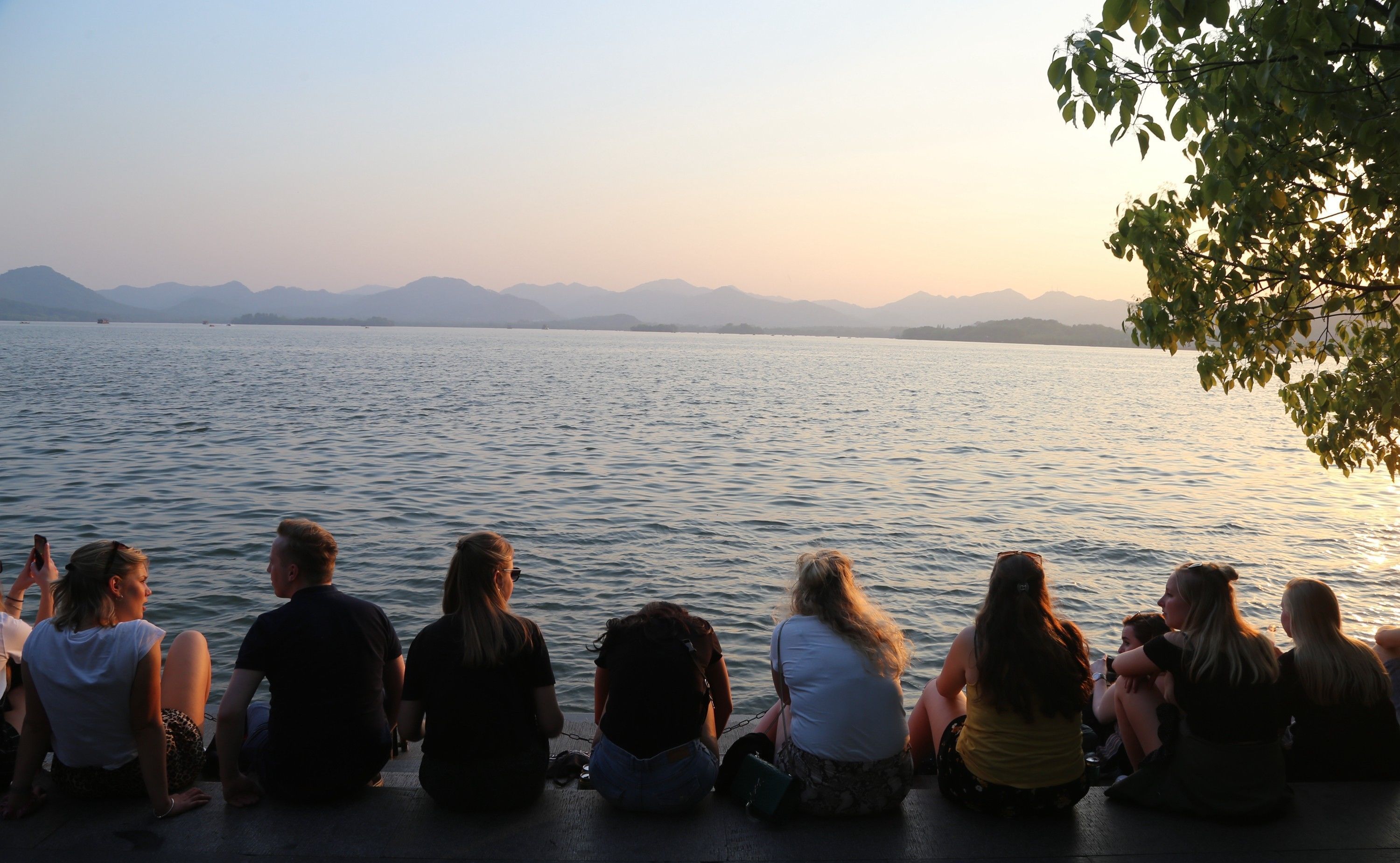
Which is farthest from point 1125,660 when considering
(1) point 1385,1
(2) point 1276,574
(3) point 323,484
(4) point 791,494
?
(3) point 323,484

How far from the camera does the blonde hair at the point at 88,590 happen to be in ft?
15.0

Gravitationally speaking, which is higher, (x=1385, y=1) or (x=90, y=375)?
(x=1385, y=1)

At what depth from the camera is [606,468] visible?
24172 millimetres

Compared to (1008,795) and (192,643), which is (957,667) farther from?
(192,643)

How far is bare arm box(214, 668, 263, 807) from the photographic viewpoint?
4.64 m

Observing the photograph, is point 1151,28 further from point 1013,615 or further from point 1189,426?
point 1189,426

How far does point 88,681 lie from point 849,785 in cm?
362

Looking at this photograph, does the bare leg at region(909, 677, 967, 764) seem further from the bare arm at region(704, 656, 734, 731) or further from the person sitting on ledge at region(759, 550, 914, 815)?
the bare arm at region(704, 656, 734, 731)

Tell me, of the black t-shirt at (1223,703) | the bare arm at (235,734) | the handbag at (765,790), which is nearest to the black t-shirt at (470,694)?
the bare arm at (235,734)

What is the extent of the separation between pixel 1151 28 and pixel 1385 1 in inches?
39.0

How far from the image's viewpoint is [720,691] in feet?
17.5

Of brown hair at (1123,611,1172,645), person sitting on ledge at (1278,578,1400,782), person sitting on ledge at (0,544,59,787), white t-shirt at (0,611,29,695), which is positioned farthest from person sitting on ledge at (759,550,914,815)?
white t-shirt at (0,611,29,695)

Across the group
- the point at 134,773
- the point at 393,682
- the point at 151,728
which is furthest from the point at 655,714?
the point at 134,773

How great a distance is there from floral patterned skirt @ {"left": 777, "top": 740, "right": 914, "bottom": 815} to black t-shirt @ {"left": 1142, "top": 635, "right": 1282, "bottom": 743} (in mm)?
1405
